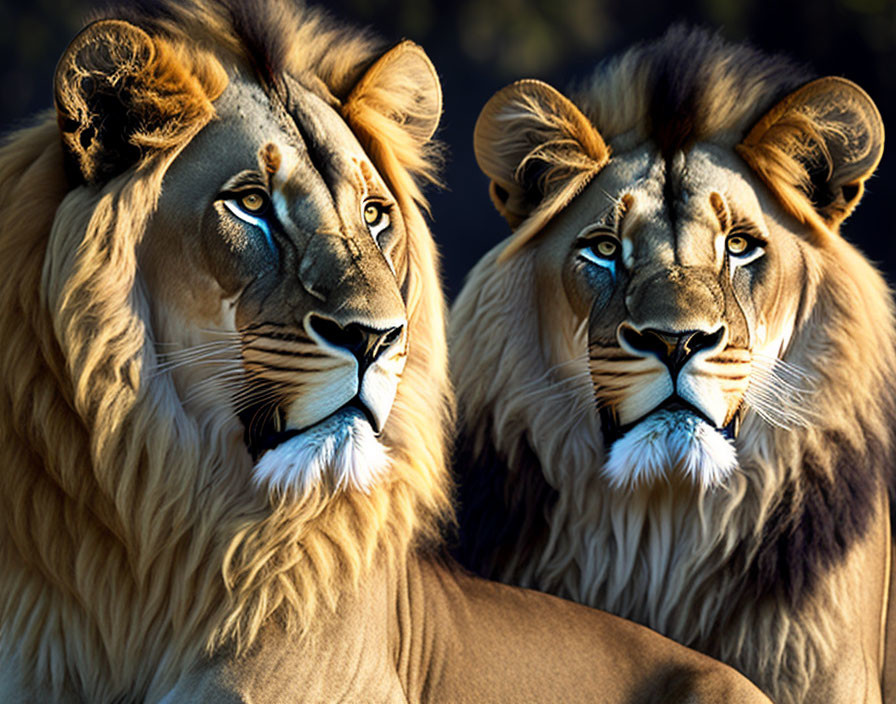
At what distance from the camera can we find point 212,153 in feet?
6.61

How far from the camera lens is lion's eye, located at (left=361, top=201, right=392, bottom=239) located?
6.89ft

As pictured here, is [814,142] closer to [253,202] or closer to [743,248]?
[743,248]

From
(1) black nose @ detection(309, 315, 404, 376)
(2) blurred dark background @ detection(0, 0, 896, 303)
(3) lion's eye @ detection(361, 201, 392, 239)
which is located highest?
(3) lion's eye @ detection(361, 201, 392, 239)

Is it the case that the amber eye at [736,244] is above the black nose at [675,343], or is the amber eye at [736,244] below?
above

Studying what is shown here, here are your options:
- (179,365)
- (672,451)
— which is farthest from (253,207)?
(672,451)

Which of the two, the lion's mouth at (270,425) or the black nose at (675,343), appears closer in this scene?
the lion's mouth at (270,425)

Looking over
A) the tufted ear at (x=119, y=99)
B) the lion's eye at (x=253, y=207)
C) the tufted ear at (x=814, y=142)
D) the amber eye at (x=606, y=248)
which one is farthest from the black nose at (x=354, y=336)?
the tufted ear at (x=814, y=142)

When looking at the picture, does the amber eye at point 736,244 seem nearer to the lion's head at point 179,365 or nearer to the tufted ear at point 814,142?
the tufted ear at point 814,142

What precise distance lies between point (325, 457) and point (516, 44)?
4.97 m

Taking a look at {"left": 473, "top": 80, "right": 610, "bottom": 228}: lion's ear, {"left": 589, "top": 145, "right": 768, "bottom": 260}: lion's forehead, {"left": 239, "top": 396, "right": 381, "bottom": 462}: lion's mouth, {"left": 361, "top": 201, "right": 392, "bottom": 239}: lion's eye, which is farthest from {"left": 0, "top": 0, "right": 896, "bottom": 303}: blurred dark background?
{"left": 239, "top": 396, "right": 381, "bottom": 462}: lion's mouth

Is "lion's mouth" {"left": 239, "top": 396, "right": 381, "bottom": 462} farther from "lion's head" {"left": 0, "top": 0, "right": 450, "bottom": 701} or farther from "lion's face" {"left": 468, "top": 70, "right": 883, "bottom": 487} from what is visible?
"lion's face" {"left": 468, "top": 70, "right": 883, "bottom": 487}

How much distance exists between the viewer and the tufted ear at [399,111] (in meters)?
2.20

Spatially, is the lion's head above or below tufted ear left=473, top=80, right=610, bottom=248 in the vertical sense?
below

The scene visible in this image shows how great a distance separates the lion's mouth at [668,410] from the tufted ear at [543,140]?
411 millimetres
